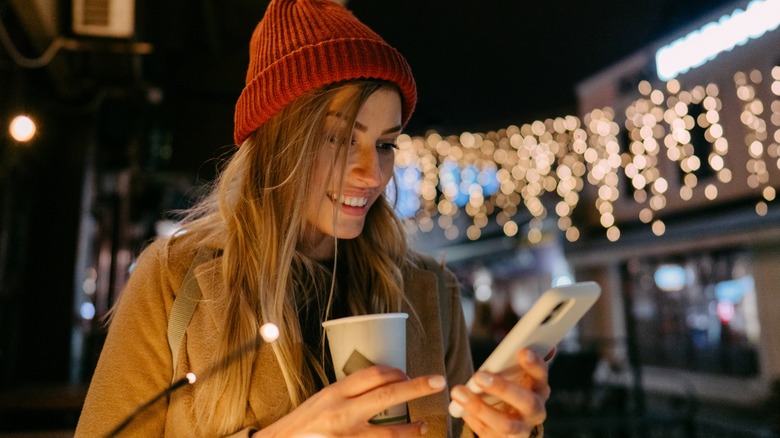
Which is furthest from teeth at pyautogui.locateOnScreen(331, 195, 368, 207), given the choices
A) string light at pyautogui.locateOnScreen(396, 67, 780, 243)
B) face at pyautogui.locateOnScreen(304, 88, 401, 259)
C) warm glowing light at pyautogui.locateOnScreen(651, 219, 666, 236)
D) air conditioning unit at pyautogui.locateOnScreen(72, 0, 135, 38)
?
warm glowing light at pyautogui.locateOnScreen(651, 219, 666, 236)

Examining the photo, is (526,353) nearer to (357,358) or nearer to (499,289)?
(357,358)

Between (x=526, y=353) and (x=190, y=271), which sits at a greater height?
(x=190, y=271)

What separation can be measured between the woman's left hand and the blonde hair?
1.52 feet

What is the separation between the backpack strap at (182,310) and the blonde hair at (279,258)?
0.26ft

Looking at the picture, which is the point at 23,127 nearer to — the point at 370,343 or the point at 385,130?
the point at 385,130

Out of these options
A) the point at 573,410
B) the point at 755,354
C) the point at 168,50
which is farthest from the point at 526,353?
the point at 755,354

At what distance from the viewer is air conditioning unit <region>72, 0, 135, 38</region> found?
3.28 metres

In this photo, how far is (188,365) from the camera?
1302mm

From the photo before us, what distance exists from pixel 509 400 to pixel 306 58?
1007mm

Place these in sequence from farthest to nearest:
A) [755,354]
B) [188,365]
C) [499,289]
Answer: [499,289] < [755,354] < [188,365]

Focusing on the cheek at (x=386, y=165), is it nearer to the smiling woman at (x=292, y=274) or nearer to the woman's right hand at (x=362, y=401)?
the smiling woman at (x=292, y=274)

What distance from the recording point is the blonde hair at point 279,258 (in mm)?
1312

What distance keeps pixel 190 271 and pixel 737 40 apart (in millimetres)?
4720

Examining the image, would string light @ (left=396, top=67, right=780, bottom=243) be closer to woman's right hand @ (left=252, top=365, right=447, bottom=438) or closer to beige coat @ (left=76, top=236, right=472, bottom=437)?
beige coat @ (left=76, top=236, right=472, bottom=437)
